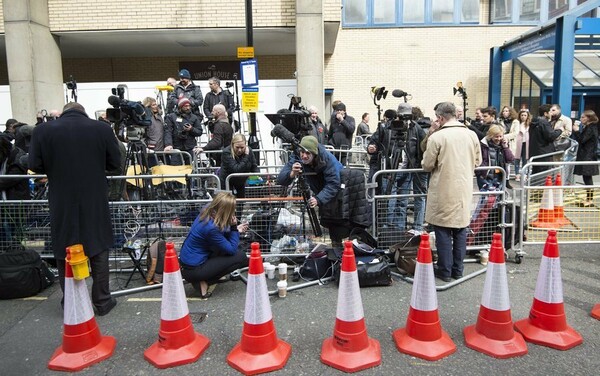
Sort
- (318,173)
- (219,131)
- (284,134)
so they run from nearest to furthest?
1. (284,134)
2. (318,173)
3. (219,131)

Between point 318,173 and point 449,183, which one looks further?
point 318,173

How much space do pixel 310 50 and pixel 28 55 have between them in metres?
7.33

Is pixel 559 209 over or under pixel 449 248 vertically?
over

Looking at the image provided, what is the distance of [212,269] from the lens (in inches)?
180

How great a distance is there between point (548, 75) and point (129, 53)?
14.4 meters

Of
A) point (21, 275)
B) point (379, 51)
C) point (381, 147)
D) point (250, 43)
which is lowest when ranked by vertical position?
point (21, 275)

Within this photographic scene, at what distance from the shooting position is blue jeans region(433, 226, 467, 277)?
485 cm

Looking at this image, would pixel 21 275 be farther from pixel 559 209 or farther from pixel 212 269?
pixel 559 209

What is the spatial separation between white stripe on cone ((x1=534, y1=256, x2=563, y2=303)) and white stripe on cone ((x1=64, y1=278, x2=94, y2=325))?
366 centimetres

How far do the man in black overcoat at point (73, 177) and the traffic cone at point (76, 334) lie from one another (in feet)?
2.40

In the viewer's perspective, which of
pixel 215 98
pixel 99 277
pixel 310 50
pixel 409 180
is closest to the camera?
pixel 99 277

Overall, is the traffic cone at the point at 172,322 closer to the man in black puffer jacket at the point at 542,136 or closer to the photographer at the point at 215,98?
the photographer at the point at 215,98

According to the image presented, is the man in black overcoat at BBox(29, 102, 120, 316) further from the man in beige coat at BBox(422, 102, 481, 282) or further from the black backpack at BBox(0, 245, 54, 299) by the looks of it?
the man in beige coat at BBox(422, 102, 481, 282)

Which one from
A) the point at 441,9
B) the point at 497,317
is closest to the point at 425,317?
the point at 497,317
